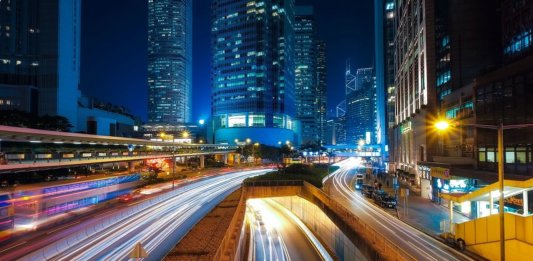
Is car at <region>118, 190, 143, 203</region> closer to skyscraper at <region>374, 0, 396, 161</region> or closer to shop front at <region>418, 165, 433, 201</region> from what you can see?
shop front at <region>418, 165, 433, 201</region>

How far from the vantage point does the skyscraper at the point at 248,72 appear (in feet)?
572

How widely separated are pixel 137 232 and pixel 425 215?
2737 cm

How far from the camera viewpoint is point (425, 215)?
35.0m

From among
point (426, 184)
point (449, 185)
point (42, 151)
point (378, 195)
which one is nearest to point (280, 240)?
point (378, 195)

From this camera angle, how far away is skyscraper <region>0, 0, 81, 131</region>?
105 m

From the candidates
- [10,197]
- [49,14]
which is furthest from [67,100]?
[10,197]

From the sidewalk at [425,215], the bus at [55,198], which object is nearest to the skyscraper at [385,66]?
the sidewalk at [425,215]

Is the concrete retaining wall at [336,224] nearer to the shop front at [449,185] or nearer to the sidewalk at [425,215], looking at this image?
the sidewalk at [425,215]

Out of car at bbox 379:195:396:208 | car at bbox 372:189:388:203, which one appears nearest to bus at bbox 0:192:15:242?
car at bbox 379:195:396:208

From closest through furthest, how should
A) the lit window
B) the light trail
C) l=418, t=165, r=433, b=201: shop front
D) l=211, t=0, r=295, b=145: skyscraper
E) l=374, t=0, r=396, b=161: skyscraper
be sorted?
1. the light trail
2. l=418, t=165, r=433, b=201: shop front
3. l=374, t=0, r=396, b=161: skyscraper
4. l=211, t=0, r=295, b=145: skyscraper
5. the lit window

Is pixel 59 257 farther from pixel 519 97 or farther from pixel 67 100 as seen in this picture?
pixel 67 100

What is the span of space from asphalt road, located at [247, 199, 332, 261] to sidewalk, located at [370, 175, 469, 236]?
868 centimetres

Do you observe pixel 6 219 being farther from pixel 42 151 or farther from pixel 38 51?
pixel 38 51

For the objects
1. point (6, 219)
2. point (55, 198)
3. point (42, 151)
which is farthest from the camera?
point (42, 151)
